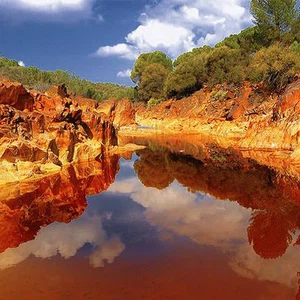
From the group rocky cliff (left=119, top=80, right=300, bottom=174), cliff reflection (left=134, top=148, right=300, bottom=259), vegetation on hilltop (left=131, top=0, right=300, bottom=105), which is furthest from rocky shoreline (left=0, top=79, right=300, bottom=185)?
vegetation on hilltop (left=131, top=0, right=300, bottom=105)

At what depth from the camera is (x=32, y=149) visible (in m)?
25.7

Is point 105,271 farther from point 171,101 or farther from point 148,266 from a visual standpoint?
point 171,101

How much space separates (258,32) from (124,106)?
33620 millimetres

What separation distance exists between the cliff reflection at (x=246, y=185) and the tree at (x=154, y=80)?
2956 inches

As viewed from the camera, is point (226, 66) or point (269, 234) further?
point (226, 66)

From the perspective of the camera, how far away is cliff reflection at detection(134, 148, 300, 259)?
14.4 m

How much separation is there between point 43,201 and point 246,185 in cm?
1279

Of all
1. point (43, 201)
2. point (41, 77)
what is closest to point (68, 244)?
point (43, 201)

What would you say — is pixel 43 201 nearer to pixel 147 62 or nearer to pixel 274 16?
Answer: pixel 274 16

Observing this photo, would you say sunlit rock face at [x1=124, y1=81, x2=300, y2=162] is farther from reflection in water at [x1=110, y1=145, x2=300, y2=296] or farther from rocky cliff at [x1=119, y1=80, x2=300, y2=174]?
reflection in water at [x1=110, y1=145, x2=300, y2=296]

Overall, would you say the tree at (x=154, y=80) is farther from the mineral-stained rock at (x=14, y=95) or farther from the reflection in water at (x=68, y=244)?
the reflection in water at (x=68, y=244)

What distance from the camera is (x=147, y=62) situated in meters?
124

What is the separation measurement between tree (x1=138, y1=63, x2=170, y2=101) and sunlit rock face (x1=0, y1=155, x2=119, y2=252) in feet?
285

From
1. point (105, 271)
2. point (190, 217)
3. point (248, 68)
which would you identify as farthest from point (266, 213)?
point (248, 68)
